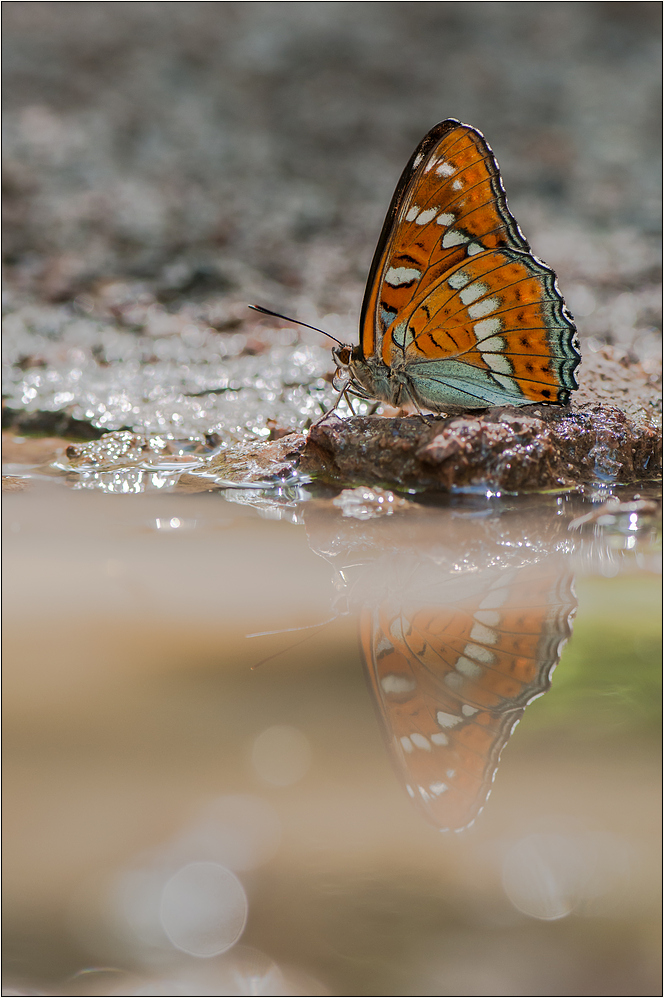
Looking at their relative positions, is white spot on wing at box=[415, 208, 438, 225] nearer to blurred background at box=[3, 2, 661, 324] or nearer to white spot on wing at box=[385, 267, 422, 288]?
white spot on wing at box=[385, 267, 422, 288]

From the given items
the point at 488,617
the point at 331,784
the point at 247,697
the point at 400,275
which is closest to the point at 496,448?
the point at 400,275

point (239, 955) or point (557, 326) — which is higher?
point (557, 326)

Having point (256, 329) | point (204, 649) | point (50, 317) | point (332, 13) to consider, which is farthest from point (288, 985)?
point (332, 13)

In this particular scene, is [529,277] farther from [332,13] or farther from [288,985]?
[332,13]

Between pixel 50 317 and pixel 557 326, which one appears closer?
pixel 557 326

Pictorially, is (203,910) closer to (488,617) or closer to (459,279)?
(488,617)

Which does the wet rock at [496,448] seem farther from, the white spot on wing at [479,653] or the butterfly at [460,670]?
the white spot on wing at [479,653]

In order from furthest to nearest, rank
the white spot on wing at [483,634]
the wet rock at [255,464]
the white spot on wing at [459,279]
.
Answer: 1. the wet rock at [255,464]
2. the white spot on wing at [459,279]
3. the white spot on wing at [483,634]

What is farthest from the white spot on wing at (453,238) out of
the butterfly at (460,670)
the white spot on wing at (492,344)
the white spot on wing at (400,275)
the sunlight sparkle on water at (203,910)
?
the sunlight sparkle on water at (203,910)
